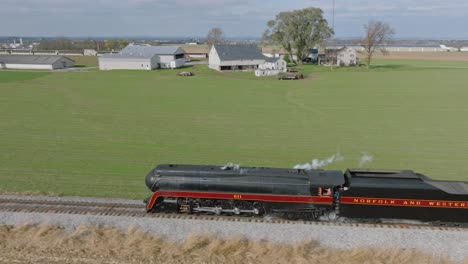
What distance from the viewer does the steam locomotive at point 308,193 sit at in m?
13.6

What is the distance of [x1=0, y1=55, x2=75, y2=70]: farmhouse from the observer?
87438 mm

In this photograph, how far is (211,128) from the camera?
32719 millimetres

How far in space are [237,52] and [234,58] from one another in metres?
3.26

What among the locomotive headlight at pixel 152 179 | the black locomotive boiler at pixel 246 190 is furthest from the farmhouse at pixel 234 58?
the black locomotive boiler at pixel 246 190

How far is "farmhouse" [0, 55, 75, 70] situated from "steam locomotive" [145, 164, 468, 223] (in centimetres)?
8433

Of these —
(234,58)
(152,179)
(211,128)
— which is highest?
(234,58)

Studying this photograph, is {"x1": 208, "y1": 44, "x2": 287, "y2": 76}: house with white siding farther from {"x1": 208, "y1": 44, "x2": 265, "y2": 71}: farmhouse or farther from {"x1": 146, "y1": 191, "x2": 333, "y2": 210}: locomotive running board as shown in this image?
{"x1": 146, "y1": 191, "x2": 333, "y2": 210}: locomotive running board

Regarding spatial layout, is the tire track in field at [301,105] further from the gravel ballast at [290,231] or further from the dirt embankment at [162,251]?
the dirt embankment at [162,251]

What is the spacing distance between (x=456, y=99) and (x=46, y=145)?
45472mm

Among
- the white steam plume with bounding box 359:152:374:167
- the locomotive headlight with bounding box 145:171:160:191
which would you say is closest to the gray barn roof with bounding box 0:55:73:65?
the white steam plume with bounding box 359:152:374:167

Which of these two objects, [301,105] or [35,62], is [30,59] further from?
[301,105]

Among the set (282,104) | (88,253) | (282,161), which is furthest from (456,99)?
(88,253)

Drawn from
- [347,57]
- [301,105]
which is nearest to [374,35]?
[347,57]

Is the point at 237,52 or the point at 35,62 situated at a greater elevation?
the point at 237,52
